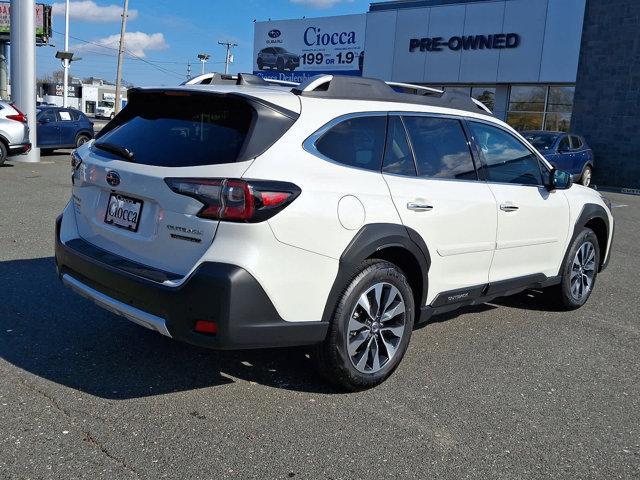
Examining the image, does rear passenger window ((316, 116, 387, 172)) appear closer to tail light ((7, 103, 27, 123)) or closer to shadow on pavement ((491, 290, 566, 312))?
shadow on pavement ((491, 290, 566, 312))

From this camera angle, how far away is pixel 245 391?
12.0 ft

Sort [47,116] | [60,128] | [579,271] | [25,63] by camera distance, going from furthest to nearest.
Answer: [60,128] < [47,116] < [25,63] < [579,271]

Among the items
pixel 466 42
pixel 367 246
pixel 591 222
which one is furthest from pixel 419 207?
pixel 466 42

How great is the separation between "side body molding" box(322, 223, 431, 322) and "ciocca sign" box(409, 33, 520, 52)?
77.5ft

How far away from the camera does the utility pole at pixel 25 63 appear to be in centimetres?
1641

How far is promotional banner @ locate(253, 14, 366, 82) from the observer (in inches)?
1259

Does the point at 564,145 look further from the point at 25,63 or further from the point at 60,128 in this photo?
the point at 60,128

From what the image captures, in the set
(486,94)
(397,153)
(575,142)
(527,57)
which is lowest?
(397,153)

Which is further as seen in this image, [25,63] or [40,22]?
[40,22]

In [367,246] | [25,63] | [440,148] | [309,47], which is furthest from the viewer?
[309,47]

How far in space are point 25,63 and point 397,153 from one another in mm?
16045

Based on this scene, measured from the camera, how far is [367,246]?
137 inches

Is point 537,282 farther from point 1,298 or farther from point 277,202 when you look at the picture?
point 1,298

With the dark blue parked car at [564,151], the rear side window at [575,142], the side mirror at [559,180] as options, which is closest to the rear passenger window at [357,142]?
the side mirror at [559,180]
